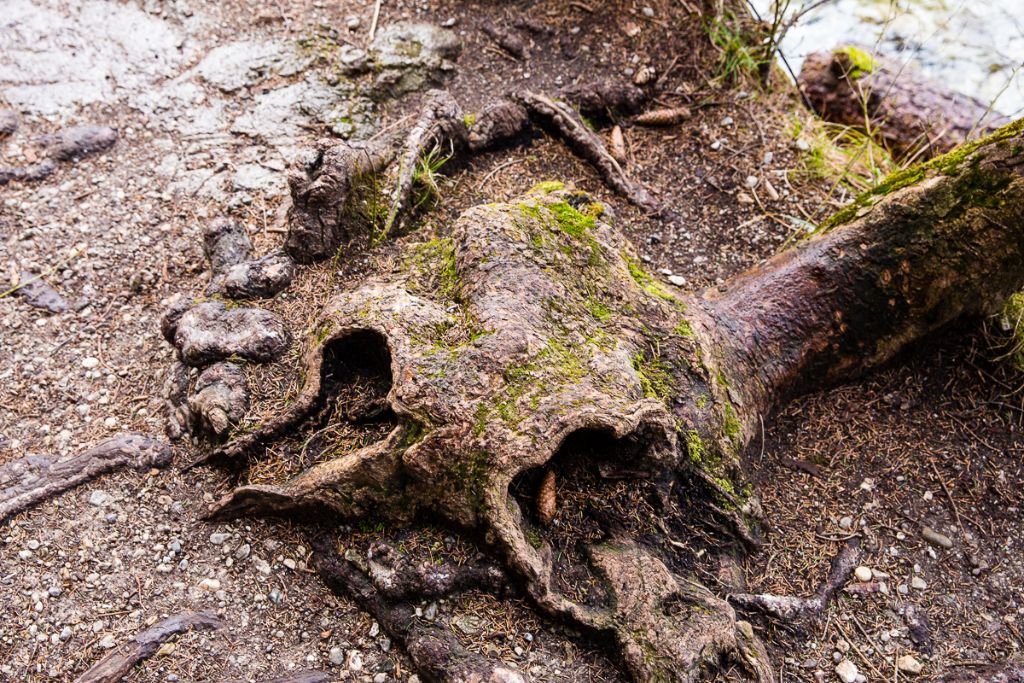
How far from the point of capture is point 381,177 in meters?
3.82

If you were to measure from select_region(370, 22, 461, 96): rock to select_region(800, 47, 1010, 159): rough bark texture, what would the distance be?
299 centimetres

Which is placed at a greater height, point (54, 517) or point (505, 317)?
point (505, 317)

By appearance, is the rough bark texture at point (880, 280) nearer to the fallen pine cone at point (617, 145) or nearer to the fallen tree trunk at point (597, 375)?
the fallen tree trunk at point (597, 375)

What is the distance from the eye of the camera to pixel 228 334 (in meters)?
3.20

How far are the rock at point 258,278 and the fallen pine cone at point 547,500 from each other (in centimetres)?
172

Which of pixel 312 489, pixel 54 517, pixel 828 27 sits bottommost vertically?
pixel 54 517

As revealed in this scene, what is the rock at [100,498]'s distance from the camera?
288 centimetres

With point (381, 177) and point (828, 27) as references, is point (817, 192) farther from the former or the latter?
point (828, 27)

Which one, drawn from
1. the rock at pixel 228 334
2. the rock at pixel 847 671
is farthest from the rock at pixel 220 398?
the rock at pixel 847 671

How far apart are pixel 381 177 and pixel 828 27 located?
16.7ft

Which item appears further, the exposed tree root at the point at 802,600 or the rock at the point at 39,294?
the rock at the point at 39,294

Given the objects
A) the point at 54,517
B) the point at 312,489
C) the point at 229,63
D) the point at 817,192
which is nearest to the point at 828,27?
the point at 817,192

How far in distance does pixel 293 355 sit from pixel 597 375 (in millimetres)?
1438

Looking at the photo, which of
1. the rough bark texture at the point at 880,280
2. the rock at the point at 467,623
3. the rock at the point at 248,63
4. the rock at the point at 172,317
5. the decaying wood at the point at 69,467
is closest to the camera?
the rock at the point at 467,623
